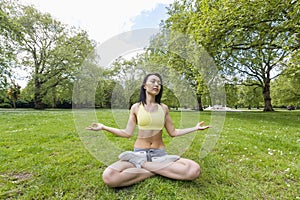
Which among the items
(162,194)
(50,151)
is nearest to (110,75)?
(162,194)

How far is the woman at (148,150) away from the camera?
280 centimetres

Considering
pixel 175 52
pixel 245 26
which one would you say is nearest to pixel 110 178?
pixel 175 52

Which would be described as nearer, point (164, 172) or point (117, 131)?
point (164, 172)

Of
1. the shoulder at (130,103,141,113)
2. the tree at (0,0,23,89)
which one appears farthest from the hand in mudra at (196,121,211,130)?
the tree at (0,0,23,89)

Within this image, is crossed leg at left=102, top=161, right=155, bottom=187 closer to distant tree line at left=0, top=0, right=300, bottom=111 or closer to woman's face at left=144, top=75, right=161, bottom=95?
distant tree line at left=0, top=0, right=300, bottom=111

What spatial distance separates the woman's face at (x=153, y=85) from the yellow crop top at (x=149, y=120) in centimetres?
37

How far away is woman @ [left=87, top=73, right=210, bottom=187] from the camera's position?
280cm

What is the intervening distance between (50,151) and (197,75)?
4.22m

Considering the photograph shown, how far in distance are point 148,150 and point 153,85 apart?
111cm

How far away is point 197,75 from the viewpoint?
15.9 ft

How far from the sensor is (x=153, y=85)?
322 cm

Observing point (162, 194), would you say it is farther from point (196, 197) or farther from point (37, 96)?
point (37, 96)

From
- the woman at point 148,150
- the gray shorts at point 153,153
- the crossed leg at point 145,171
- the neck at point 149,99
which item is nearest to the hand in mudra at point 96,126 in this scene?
the woman at point 148,150

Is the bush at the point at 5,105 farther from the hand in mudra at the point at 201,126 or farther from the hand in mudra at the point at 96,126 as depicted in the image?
the hand in mudra at the point at 201,126
